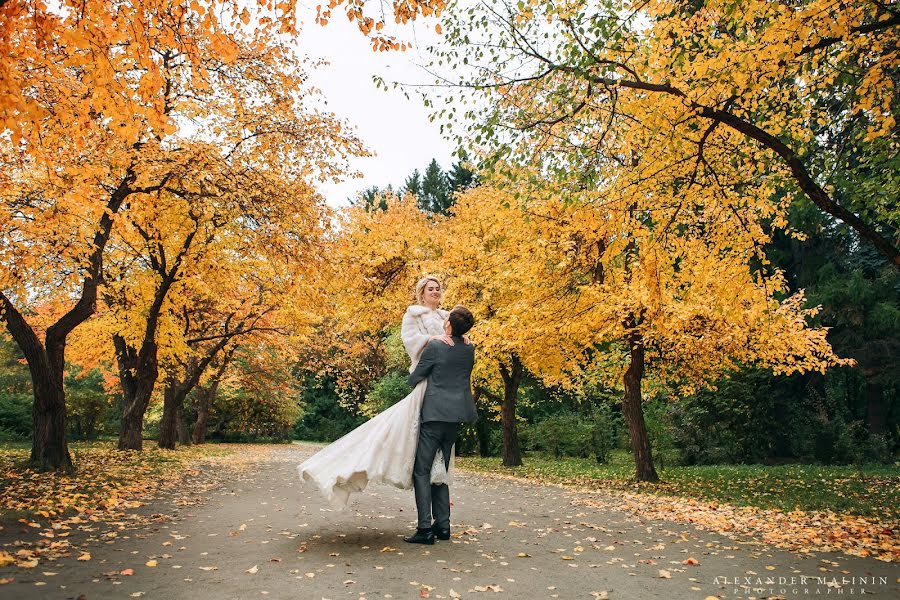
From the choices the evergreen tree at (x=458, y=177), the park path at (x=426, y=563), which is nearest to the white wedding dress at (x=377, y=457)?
the park path at (x=426, y=563)

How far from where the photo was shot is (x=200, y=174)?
10.7 m

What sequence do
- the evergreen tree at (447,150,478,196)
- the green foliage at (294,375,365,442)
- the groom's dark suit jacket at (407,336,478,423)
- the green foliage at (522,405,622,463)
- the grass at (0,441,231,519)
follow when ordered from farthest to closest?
the evergreen tree at (447,150,478,196) → the green foliage at (294,375,365,442) → the green foliage at (522,405,622,463) → the grass at (0,441,231,519) → the groom's dark suit jacket at (407,336,478,423)

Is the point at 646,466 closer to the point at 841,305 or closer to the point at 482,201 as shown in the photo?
the point at 482,201

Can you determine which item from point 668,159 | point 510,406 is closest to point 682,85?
point 668,159

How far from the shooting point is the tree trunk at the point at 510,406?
1973 centimetres

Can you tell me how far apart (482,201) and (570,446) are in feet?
37.8

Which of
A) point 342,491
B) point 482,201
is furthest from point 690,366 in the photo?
point 342,491

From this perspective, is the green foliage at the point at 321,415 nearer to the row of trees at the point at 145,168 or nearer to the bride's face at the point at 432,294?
the row of trees at the point at 145,168

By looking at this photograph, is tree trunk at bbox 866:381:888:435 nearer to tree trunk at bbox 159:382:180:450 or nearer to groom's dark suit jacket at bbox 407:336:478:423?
groom's dark suit jacket at bbox 407:336:478:423

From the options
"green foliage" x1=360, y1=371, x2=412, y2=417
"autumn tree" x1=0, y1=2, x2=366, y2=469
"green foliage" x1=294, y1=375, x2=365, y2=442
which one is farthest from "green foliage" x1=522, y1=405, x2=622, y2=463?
"green foliage" x1=294, y1=375, x2=365, y2=442

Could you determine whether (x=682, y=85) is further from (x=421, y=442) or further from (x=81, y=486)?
(x=81, y=486)

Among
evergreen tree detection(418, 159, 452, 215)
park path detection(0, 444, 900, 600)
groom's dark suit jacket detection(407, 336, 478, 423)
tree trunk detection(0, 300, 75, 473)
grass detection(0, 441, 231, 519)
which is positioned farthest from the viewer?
evergreen tree detection(418, 159, 452, 215)

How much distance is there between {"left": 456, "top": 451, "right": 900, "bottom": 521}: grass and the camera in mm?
9648

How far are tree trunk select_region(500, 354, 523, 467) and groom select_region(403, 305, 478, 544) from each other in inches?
525
